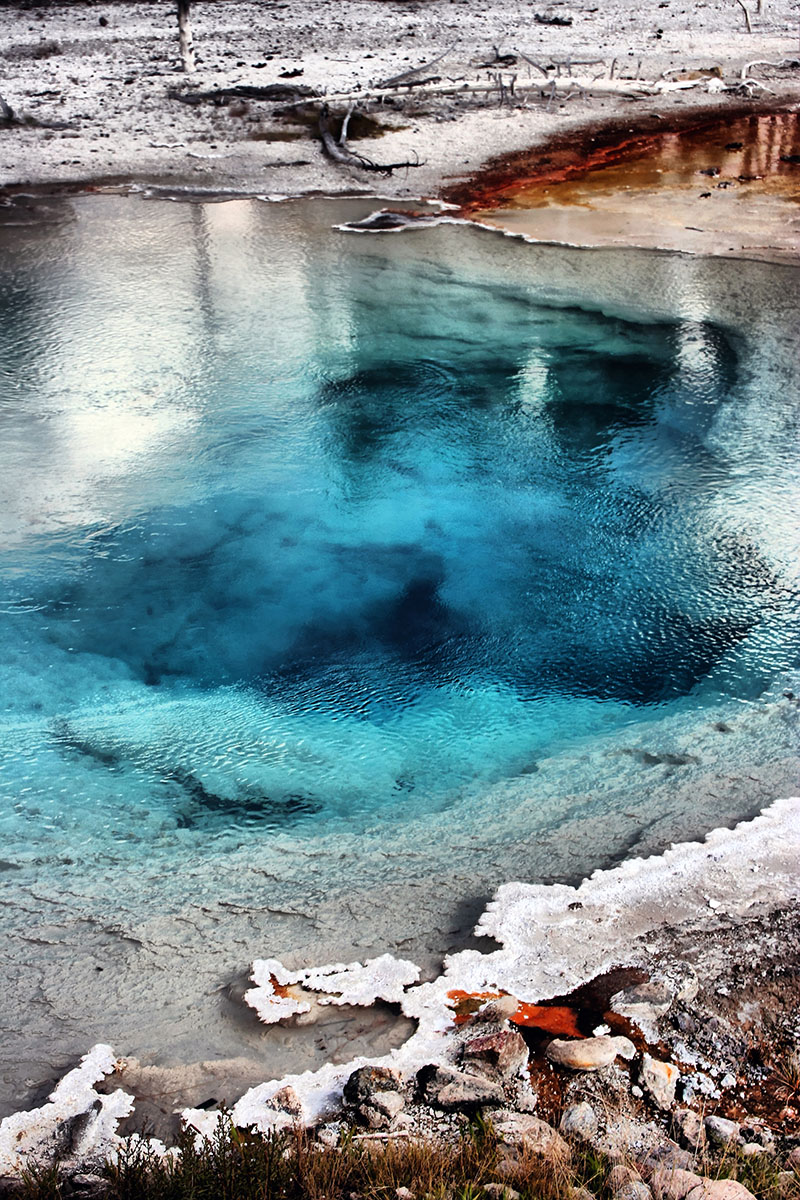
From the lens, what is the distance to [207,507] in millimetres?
4664

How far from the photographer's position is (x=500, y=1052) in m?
2.27

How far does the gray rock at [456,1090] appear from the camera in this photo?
2.15 metres

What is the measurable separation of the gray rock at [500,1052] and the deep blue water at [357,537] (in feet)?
3.22

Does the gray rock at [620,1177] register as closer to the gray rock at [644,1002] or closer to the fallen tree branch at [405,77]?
the gray rock at [644,1002]

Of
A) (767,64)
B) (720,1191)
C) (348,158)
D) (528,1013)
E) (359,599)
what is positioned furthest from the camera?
(767,64)

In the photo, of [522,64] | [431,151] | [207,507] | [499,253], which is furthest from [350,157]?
[207,507]

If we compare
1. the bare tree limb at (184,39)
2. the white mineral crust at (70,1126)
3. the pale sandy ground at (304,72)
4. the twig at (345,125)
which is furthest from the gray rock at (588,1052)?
the bare tree limb at (184,39)

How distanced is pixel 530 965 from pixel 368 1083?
0.53 meters

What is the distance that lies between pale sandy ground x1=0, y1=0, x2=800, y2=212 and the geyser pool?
2352 millimetres

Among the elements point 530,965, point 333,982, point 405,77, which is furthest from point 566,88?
point 333,982

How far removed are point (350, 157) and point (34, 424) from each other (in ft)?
15.1

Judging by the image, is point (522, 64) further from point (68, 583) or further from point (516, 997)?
point (516, 997)

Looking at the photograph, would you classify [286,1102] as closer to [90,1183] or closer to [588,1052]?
[90,1183]

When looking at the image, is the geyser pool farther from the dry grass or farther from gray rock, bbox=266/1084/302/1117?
the dry grass
